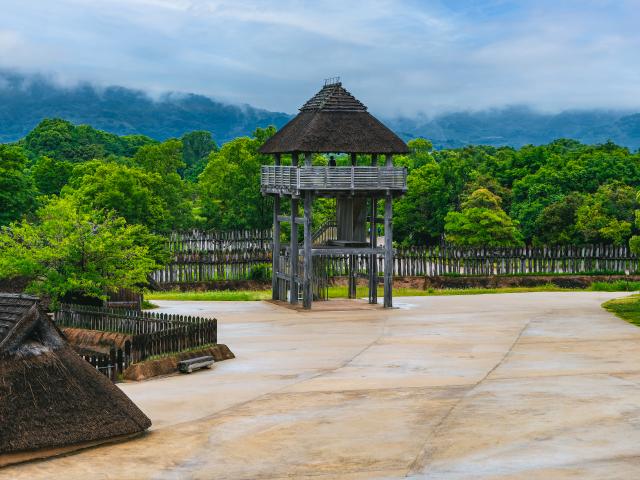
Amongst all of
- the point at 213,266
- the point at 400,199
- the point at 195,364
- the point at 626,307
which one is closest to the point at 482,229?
the point at 400,199

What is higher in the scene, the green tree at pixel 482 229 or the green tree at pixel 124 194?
the green tree at pixel 124 194

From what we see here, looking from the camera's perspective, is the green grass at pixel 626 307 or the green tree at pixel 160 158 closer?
the green grass at pixel 626 307

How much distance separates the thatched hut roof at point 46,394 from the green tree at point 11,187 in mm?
43840

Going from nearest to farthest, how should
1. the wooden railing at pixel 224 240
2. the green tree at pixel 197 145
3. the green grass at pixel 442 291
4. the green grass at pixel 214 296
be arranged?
the green grass at pixel 214 296
the green grass at pixel 442 291
the wooden railing at pixel 224 240
the green tree at pixel 197 145

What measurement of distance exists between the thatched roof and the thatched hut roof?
2592 cm

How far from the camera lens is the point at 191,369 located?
32156 millimetres

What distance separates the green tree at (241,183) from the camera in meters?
74.1

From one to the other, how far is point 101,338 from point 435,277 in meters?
34.8

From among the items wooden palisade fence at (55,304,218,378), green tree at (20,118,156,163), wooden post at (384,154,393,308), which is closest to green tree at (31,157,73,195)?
green tree at (20,118,156,163)

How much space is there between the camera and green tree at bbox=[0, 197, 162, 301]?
37.2 metres

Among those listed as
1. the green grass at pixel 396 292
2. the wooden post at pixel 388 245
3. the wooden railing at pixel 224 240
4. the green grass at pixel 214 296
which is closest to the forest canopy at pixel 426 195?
the wooden railing at pixel 224 240

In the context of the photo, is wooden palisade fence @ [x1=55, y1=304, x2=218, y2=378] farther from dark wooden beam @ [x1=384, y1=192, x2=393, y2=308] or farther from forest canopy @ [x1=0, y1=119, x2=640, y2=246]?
forest canopy @ [x1=0, y1=119, x2=640, y2=246]

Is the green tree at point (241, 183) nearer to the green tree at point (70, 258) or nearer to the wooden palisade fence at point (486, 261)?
the wooden palisade fence at point (486, 261)

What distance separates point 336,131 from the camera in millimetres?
49406
